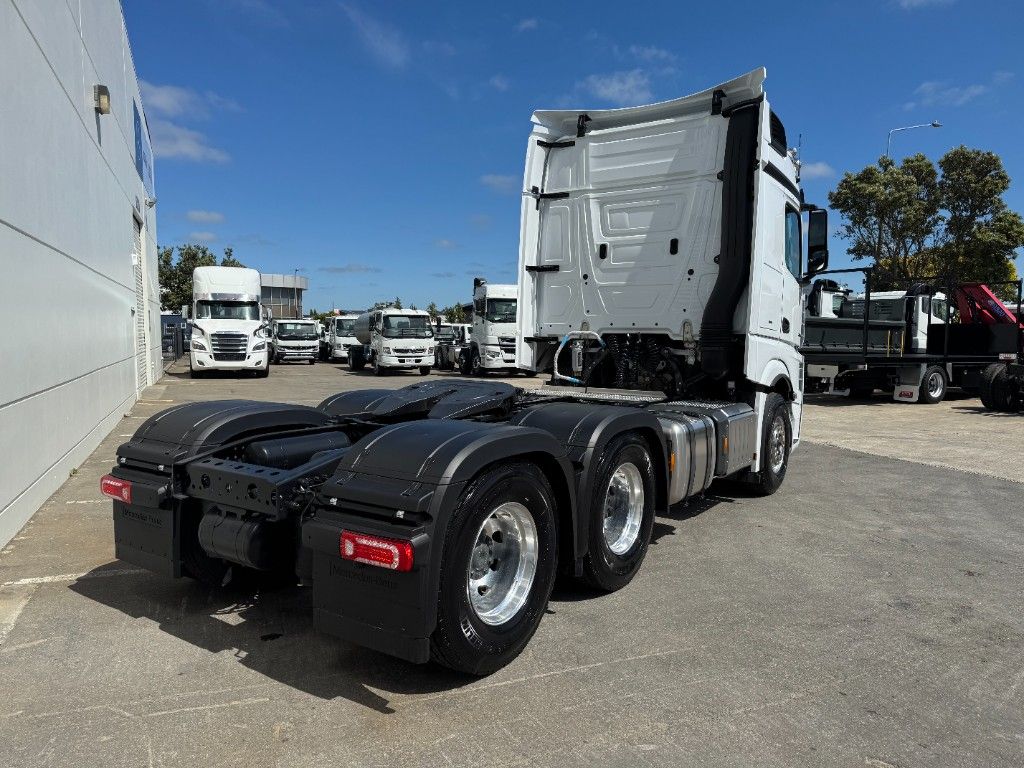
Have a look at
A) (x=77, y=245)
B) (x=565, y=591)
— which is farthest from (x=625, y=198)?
(x=77, y=245)

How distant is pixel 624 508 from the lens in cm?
467

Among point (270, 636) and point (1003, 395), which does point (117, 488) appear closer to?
point (270, 636)

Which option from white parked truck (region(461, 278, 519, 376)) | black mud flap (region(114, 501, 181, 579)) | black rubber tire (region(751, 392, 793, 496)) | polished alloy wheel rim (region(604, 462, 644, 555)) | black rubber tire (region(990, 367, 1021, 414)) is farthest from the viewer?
white parked truck (region(461, 278, 519, 376))

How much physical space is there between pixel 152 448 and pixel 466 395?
2.08 metres

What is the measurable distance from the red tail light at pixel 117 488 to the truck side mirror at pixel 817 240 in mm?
6697

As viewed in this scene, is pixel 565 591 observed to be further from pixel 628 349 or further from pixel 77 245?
pixel 77 245

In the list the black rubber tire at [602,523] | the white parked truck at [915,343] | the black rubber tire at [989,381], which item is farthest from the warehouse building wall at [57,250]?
the black rubber tire at [989,381]

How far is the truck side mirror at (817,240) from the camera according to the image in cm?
744

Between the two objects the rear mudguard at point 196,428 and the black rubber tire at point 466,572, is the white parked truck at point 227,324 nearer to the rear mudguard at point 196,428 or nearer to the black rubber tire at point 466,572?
the rear mudguard at point 196,428

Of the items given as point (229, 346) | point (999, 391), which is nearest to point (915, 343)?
point (999, 391)

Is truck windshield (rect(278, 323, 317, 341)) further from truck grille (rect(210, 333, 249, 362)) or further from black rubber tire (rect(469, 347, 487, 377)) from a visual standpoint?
truck grille (rect(210, 333, 249, 362))

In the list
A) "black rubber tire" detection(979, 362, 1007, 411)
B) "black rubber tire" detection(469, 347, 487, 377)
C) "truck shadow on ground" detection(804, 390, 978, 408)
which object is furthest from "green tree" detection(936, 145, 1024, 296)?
"black rubber tire" detection(469, 347, 487, 377)

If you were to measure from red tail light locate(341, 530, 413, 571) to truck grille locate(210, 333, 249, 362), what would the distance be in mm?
22917

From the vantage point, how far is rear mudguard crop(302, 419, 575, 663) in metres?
2.85
